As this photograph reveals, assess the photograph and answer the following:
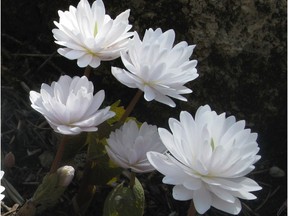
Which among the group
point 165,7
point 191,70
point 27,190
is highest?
point 191,70

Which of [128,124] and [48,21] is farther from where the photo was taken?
[48,21]

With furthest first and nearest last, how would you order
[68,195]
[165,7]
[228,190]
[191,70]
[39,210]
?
[165,7], [68,195], [39,210], [191,70], [228,190]

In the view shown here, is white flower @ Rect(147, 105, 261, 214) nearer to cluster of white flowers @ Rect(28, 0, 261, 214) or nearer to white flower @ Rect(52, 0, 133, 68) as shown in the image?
cluster of white flowers @ Rect(28, 0, 261, 214)

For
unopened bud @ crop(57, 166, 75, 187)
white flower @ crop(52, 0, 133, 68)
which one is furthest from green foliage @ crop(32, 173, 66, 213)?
white flower @ crop(52, 0, 133, 68)

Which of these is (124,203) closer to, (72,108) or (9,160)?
(72,108)


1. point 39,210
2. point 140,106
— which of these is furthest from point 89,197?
point 140,106

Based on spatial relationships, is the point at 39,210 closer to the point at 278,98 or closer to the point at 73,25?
the point at 73,25

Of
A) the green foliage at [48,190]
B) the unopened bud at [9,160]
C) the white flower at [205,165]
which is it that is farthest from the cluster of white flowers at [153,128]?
the unopened bud at [9,160]

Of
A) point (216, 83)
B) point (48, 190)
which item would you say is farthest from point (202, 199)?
point (216, 83)
